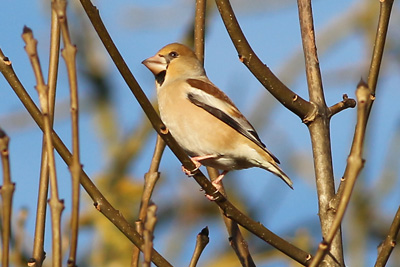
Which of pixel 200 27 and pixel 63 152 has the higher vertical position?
pixel 200 27

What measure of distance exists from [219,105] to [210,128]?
286mm

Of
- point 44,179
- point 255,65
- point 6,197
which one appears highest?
point 255,65

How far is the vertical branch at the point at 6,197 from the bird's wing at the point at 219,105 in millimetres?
2663

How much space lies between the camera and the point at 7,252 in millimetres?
1987

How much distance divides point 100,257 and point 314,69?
4076 mm

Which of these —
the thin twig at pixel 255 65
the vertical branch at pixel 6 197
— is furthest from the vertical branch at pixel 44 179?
the thin twig at pixel 255 65

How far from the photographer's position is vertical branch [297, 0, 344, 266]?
319cm

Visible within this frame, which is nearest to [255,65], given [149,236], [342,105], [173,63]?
[342,105]

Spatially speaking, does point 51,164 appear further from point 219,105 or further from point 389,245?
point 219,105

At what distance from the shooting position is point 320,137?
3.39m

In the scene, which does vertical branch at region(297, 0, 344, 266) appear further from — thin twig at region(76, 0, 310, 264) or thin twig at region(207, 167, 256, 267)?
thin twig at region(207, 167, 256, 267)

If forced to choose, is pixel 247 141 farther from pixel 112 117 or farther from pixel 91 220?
pixel 112 117

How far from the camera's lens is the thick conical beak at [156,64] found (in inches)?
205

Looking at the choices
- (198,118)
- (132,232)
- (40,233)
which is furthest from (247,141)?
(40,233)
